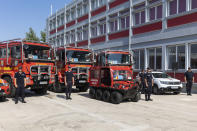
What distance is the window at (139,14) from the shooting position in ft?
65.2

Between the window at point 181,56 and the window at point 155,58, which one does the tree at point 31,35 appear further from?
the window at point 181,56

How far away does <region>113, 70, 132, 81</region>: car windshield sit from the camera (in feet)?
33.7

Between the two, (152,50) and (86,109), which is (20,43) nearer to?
(86,109)

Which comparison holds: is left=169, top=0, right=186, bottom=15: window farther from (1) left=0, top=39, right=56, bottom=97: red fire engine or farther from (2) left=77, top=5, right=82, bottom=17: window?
(2) left=77, top=5, right=82, bottom=17: window

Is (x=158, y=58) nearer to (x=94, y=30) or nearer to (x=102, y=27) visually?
(x=102, y=27)

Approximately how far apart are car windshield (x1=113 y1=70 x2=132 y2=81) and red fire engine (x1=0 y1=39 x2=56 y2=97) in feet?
12.9

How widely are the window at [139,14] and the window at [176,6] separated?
116 inches

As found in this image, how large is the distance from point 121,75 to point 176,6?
9.42m

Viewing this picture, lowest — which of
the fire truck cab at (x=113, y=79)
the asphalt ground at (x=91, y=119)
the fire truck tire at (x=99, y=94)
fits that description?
the asphalt ground at (x=91, y=119)

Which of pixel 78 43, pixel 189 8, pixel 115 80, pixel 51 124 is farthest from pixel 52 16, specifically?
pixel 51 124

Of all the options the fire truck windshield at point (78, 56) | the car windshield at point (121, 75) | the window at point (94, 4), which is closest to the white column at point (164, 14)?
the fire truck windshield at point (78, 56)

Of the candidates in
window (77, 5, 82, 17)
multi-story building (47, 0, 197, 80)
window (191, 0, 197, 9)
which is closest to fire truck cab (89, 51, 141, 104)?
multi-story building (47, 0, 197, 80)

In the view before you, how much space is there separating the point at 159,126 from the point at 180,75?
11.2 m

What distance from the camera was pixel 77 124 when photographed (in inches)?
245
